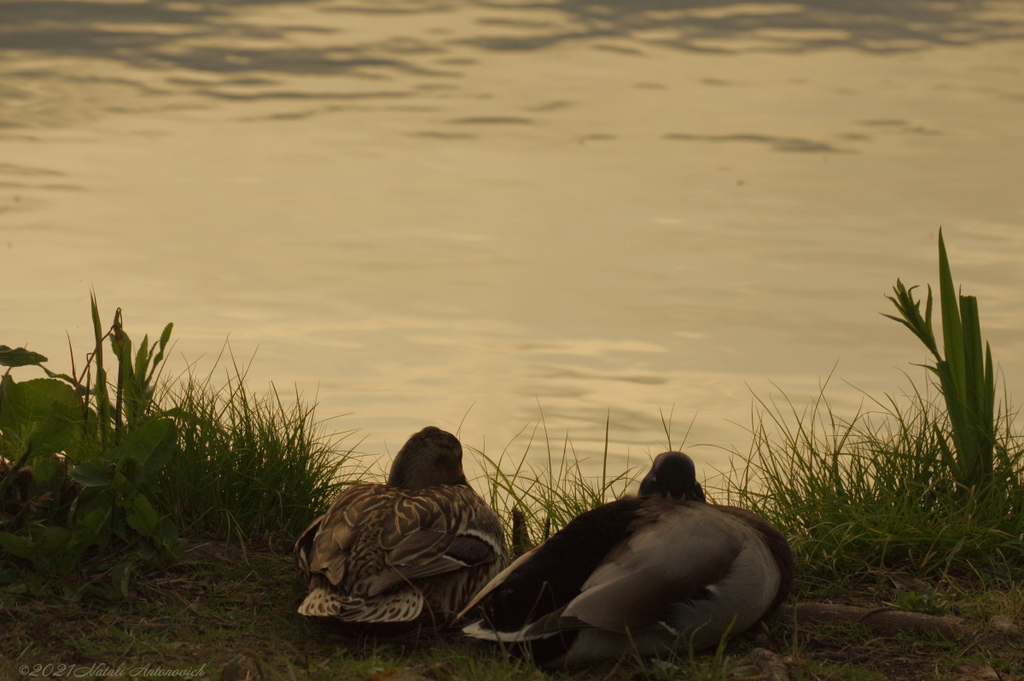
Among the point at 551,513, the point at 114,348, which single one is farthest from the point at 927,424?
the point at 114,348

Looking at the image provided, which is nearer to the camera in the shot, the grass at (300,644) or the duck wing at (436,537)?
the grass at (300,644)

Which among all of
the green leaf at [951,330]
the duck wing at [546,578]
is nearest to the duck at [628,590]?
the duck wing at [546,578]

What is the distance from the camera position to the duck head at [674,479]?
5.53 m

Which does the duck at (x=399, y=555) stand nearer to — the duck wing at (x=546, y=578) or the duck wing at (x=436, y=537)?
the duck wing at (x=436, y=537)

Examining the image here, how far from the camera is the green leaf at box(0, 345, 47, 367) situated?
6.08m

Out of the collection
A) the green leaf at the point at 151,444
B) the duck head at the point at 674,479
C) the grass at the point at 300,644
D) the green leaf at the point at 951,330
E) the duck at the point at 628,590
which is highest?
the green leaf at the point at 951,330

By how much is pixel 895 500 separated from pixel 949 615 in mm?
988

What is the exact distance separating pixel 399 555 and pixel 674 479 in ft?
4.35

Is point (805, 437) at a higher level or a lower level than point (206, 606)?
higher

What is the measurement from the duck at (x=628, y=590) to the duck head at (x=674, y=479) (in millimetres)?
393

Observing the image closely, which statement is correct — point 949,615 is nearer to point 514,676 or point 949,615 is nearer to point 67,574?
point 514,676

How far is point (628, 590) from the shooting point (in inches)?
185

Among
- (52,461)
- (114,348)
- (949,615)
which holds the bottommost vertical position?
(949,615)

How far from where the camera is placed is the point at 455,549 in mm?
5305
